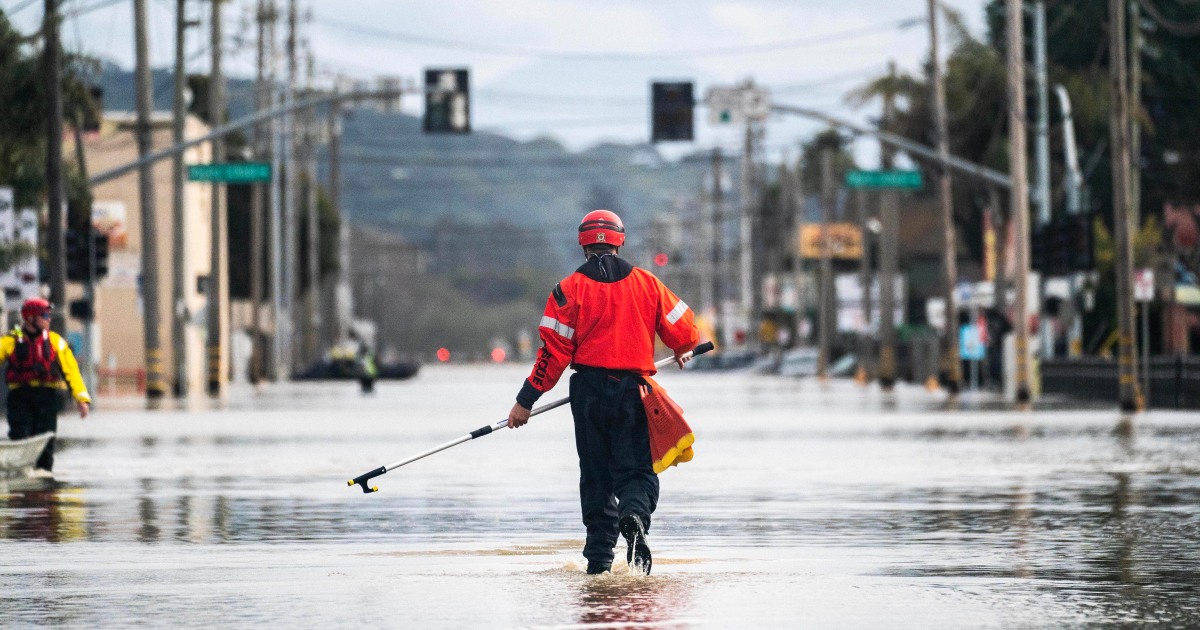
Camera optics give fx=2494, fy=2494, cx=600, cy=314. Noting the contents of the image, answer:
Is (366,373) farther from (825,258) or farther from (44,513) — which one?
(44,513)

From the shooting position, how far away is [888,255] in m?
74.6

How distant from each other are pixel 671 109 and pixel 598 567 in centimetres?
3478

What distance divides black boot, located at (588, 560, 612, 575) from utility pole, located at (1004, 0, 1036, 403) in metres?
36.4

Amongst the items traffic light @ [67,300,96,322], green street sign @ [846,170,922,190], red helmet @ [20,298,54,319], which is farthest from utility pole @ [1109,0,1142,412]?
red helmet @ [20,298,54,319]

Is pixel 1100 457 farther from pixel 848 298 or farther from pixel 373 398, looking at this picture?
pixel 848 298

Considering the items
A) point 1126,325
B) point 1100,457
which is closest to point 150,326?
point 1126,325

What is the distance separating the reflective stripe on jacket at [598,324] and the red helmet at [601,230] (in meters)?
0.12

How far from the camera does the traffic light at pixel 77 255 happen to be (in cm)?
4881

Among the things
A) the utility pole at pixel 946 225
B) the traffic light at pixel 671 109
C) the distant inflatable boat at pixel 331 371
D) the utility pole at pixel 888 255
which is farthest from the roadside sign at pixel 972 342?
the distant inflatable boat at pixel 331 371

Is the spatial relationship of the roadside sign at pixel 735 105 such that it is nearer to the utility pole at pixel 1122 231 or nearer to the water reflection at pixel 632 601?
the utility pole at pixel 1122 231

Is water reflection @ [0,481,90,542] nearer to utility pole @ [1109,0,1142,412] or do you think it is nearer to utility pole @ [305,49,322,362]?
utility pole @ [1109,0,1142,412]

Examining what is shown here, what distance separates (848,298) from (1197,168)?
82.7 metres

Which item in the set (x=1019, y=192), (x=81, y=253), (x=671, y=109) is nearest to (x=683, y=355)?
(x=671, y=109)

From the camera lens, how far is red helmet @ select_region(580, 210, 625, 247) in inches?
515
